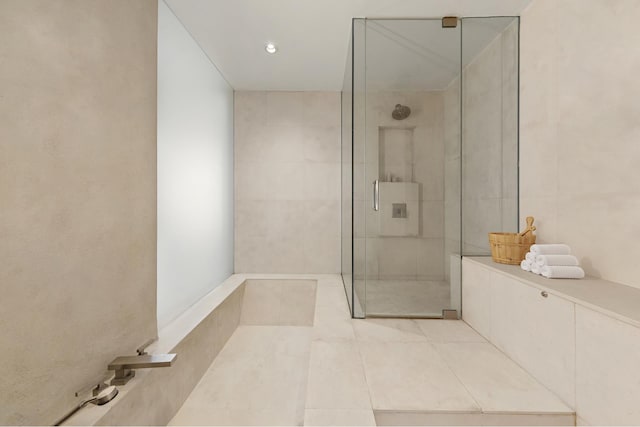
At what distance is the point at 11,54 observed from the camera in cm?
88

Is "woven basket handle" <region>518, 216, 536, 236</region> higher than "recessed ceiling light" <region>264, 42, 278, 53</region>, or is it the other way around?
"recessed ceiling light" <region>264, 42, 278, 53</region>

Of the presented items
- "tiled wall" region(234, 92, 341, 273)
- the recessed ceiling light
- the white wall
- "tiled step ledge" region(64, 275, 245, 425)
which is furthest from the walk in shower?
"tiled wall" region(234, 92, 341, 273)

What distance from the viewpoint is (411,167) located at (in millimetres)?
1867

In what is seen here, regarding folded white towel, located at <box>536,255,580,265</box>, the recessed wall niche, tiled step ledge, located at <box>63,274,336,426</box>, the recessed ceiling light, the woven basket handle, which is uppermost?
the recessed ceiling light

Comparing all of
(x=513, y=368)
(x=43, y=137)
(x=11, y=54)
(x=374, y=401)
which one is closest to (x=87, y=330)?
(x=43, y=137)

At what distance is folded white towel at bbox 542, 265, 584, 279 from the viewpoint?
4.39 ft

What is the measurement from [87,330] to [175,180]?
1.09 meters

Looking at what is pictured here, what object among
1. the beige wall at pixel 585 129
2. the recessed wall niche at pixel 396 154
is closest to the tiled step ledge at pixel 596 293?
the beige wall at pixel 585 129

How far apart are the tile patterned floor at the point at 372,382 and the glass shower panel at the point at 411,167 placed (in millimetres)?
202

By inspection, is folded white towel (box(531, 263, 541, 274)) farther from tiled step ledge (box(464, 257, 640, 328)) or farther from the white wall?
the white wall

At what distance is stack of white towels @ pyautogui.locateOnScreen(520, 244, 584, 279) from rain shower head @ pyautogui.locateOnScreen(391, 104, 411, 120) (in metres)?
0.99

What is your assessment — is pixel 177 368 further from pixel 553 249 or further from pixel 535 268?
pixel 553 249

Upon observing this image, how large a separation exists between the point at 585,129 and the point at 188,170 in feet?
7.56

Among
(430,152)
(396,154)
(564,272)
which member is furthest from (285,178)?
(564,272)
